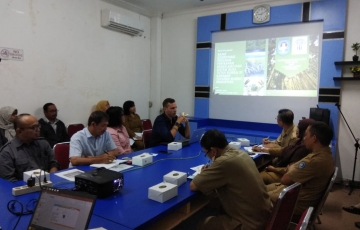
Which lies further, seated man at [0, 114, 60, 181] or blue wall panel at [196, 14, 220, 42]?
blue wall panel at [196, 14, 220, 42]

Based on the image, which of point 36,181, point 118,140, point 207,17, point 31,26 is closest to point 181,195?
point 36,181

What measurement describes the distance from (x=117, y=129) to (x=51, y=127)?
1401mm

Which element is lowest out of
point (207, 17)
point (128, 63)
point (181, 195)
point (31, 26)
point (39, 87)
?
point (181, 195)

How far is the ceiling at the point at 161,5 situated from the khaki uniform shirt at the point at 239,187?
4.13 meters

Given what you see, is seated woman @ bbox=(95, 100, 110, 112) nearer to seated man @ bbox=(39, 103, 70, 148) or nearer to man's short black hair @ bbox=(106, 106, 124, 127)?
seated man @ bbox=(39, 103, 70, 148)

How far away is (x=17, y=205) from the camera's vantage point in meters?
1.55

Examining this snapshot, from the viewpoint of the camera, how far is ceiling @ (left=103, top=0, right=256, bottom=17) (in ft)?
17.1

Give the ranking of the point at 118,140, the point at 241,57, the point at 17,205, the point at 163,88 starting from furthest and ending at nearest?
the point at 163,88 < the point at 241,57 < the point at 118,140 < the point at 17,205

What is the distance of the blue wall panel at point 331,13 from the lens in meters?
4.18

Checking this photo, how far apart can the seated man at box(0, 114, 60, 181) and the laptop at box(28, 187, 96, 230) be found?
105 cm

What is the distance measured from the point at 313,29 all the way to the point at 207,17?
2009mm

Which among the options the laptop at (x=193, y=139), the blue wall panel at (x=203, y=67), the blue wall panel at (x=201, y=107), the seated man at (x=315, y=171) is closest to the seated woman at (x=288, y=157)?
the seated man at (x=315, y=171)

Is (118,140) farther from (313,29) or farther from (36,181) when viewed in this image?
(313,29)

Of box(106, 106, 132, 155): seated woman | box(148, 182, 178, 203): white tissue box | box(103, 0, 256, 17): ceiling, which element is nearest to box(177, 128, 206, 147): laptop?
box(106, 106, 132, 155): seated woman
